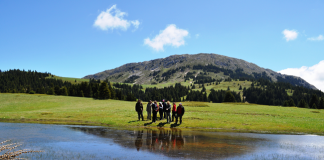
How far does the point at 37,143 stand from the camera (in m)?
17.0

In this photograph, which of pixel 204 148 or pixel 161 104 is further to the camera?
pixel 161 104

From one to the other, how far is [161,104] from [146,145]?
56.0 feet

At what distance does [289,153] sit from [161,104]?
2063cm

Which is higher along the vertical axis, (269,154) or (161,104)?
(161,104)

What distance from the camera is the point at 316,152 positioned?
16297mm

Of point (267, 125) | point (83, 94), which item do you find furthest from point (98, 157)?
point (83, 94)

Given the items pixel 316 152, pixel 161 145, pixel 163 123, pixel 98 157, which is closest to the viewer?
pixel 98 157

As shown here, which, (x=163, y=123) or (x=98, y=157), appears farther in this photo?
(x=163, y=123)

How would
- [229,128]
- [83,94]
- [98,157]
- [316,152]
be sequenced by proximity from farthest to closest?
[83,94] → [229,128] → [316,152] → [98,157]

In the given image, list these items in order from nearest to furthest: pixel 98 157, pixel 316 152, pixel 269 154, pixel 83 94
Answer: pixel 98 157 < pixel 269 154 < pixel 316 152 < pixel 83 94

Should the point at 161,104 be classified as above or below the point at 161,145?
above

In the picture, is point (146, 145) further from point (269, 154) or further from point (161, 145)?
point (269, 154)

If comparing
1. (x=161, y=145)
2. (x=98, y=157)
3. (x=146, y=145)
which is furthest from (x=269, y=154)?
(x=98, y=157)

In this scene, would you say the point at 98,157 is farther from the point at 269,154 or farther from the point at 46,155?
Result: the point at 269,154
